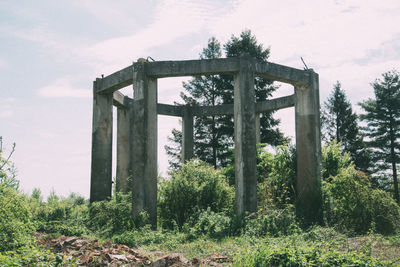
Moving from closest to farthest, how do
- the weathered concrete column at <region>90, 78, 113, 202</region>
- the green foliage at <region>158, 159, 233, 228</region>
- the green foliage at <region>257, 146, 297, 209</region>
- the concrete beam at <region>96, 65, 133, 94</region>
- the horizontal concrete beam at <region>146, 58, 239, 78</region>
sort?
the horizontal concrete beam at <region>146, 58, 239, 78</region> → the green foliage at <region>158, 159, 233, 228</region> → the green foliage at <region>257, 146, 297, 209</region> → the concrete beam at <region>96, 65, 133, 94</region> → the weathered concrete column at <region>90, 78, 113, 202</region>

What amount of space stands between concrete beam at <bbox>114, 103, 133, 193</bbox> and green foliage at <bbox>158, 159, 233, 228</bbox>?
155 inches

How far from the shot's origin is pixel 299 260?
5.96 metres

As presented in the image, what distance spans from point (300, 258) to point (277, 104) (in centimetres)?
1037

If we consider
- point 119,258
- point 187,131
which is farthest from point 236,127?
point 187,131

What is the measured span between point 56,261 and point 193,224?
5264mm

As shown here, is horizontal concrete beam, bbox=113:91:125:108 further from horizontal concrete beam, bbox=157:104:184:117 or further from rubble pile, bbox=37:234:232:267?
rubble pile, bbox=37:234:232:267

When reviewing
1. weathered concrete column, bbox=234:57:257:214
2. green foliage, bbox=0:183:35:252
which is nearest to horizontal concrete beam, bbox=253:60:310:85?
weathered concrete column, bbox=234:57:257:214

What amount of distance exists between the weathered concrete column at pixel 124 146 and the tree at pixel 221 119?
27.7 ft

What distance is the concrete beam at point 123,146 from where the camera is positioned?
52.4 feet

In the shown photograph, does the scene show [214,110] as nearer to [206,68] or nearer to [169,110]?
[169,110]

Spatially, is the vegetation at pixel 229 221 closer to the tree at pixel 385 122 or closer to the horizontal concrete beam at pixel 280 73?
the horizontal concrete beam at pixel 280 73

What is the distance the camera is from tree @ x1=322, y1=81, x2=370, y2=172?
2805 cm

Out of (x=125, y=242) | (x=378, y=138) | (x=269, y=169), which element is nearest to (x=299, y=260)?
(x=125, y=242)

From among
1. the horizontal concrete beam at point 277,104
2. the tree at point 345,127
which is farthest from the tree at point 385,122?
the horizontal concrete beam at point 277,104
